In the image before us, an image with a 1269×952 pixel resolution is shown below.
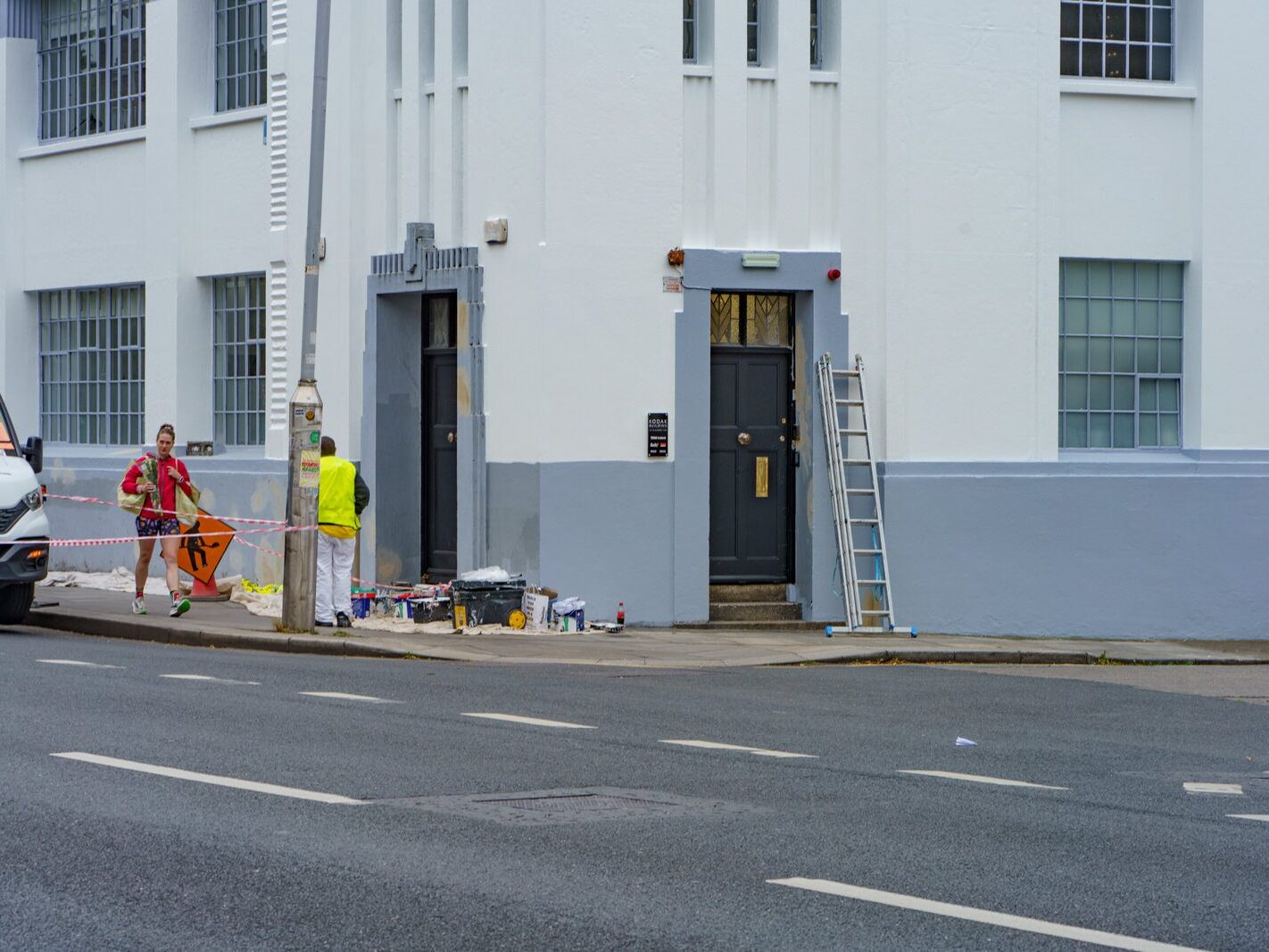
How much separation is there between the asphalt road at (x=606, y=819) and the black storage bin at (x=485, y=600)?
154 inches

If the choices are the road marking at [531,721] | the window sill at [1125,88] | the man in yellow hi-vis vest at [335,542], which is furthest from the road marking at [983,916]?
the window sill at [1125,88]

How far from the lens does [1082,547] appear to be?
1866 centimetres

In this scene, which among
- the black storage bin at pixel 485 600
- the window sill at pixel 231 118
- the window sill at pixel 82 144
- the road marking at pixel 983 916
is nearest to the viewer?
the road marking at pixel 983 916

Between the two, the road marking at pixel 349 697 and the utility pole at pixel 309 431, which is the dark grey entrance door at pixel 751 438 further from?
the road marking at pixel 349 697

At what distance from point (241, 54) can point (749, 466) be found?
8107 millimetres

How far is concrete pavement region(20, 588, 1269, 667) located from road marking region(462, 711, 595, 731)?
3.77 m

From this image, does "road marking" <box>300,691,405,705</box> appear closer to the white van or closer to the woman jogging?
the white van

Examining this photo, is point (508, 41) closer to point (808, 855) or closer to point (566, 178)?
point (566, 178)

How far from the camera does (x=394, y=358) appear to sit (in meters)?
19.4

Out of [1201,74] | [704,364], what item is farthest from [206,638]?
[1201,74]

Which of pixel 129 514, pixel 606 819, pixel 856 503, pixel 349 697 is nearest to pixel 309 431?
pixel 349 697

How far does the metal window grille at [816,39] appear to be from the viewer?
734 inches

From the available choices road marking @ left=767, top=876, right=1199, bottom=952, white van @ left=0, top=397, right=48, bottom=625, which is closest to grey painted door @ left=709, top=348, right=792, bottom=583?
white van @ left=0, top=397, right=48, bottom=625

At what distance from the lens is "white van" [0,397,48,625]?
1650 centimetres
